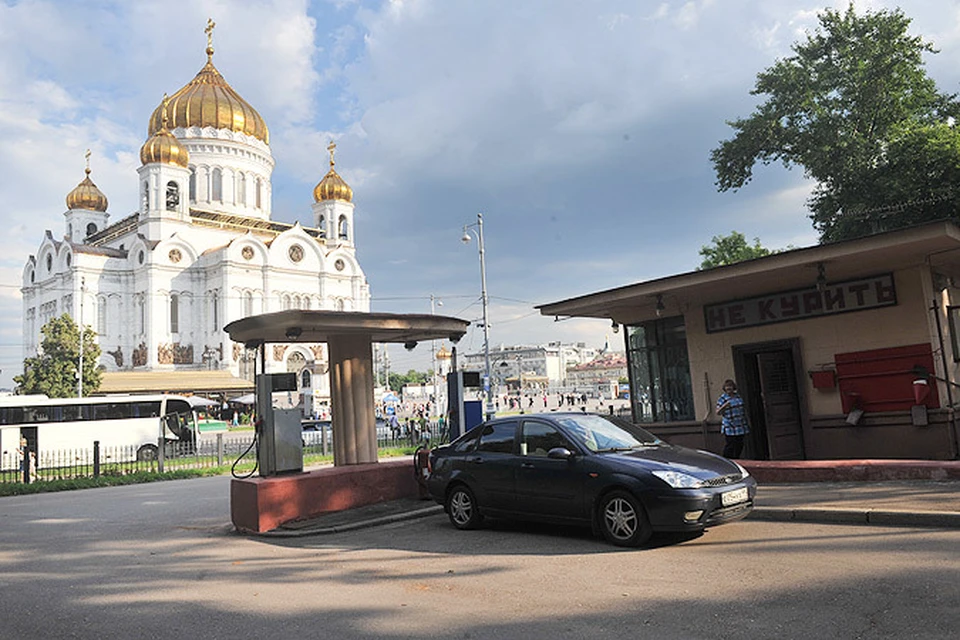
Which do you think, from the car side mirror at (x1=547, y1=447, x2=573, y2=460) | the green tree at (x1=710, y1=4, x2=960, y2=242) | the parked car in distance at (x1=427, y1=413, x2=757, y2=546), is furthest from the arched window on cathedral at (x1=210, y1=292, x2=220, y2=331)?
the car side mirror at (x1=547, y1=447, x2=573, y2=460)

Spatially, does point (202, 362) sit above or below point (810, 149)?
below

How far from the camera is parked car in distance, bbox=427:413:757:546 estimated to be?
7098 millimetres

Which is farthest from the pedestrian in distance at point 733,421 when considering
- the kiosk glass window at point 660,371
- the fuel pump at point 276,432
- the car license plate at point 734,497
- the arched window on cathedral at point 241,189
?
the arched window on cathedral at point 241,189

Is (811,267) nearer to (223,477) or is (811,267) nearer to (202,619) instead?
(202,619)

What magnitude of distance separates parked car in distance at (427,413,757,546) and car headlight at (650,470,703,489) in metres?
0.01

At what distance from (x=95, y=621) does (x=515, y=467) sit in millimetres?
4506

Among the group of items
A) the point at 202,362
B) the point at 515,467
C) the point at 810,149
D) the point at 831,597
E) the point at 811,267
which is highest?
the point at 810,149

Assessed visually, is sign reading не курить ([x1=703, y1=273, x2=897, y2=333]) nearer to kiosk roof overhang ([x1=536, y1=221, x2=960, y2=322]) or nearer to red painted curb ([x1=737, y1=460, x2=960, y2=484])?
kiosk roof overhang ([x1=536, y1=221, x2=960, y2=322])

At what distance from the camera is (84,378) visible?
162 feet

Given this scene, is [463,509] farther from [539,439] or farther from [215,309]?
[215,309]

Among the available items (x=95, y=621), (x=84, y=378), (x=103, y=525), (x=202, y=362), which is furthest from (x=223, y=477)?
(x=202, y=362)

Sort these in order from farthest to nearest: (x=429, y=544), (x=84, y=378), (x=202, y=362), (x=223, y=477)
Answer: (x=202, y=362), (x=84, y=378), (x=223, y=477), (x=429, y=544)

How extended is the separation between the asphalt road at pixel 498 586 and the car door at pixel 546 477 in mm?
388

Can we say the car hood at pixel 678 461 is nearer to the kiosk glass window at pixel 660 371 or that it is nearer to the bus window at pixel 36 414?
the kiosk glass window at pixel 660 371
